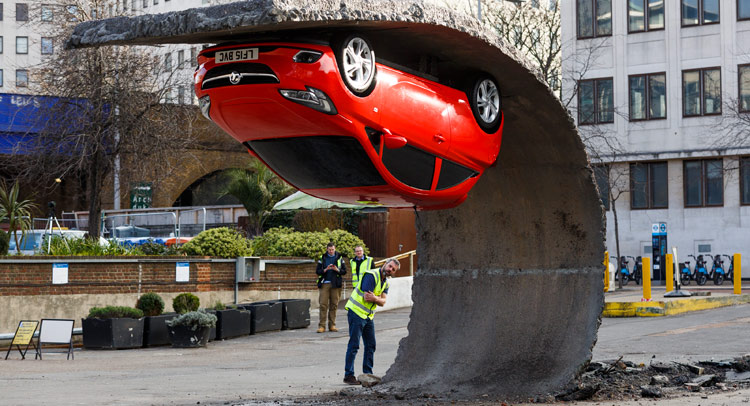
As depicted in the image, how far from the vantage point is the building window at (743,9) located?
1711 inches

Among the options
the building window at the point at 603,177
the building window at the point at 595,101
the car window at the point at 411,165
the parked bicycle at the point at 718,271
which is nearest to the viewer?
the car window at the point at 411,165

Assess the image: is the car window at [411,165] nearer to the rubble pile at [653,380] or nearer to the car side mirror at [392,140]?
the car side mirror at [392,140]

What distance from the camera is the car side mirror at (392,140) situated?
1003 cm

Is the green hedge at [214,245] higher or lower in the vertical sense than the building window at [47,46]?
lower

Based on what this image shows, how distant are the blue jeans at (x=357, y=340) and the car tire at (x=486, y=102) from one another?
4044 mm

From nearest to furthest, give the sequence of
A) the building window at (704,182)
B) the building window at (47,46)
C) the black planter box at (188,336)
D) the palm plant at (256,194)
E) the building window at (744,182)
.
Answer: the black planter box at (188,336)
the palm plant at (256,194)
the building window at (47,46)
the building window at (744,182)
the building window at (704,182)

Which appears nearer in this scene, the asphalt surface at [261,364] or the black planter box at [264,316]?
the asphalt surface at [261,364]

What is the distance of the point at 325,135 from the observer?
9.75 meters

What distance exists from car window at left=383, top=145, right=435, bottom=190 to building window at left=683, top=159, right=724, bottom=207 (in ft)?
116

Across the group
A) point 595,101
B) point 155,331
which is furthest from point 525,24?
point 155,331


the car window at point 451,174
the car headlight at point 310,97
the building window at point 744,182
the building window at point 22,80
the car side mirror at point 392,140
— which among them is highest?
the building window at point 22,80

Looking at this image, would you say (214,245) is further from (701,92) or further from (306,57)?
(701,92)

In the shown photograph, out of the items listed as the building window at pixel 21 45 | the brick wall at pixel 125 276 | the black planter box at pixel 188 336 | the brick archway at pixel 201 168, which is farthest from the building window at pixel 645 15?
the building window at pixel 21 45

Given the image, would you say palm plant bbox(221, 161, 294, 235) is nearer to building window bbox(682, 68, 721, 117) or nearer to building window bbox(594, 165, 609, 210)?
building window bbox(594, 165, 609, 210)
